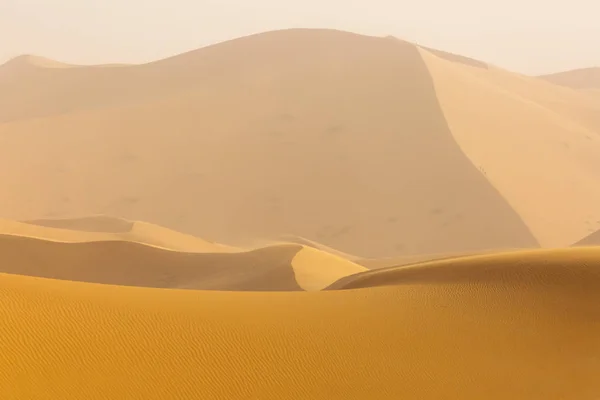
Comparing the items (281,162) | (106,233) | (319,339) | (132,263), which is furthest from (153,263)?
(281,162)

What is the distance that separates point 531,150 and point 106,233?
52.3 ft

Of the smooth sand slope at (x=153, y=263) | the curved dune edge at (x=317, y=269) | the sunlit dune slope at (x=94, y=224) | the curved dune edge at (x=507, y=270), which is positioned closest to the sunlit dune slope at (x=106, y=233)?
the sunlit dune slope at (x=94, y=224)

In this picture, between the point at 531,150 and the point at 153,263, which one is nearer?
the point at 153,263

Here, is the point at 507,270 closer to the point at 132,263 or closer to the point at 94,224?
the point at 132,263

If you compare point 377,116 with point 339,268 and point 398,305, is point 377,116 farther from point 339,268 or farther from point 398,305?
point 398,305

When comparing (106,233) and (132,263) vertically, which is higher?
(106,233)

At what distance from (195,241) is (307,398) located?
1121 centimetres

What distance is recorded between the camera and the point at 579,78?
6203 centimetres

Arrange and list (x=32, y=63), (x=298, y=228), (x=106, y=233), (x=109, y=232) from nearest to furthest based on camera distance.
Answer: (x=106, y=233), (x=109, y=232), (x=298, y=228), (x=32, y=63)

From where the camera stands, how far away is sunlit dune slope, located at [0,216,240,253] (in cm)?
1166

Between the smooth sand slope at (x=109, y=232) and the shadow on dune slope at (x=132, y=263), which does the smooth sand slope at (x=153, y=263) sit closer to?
the shadow on dune slope at (x=132, y=263)

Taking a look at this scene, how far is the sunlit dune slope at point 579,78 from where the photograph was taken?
59.8 meters

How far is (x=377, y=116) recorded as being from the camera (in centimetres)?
2494

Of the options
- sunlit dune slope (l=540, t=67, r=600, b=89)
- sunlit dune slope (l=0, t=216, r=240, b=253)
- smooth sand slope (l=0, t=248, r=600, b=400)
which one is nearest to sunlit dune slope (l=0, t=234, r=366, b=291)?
sunlit dune slope (l=0, t=216, r=240, b=253)
